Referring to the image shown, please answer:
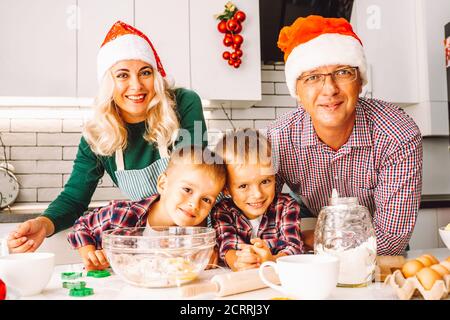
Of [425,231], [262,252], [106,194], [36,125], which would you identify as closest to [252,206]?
[262,252]

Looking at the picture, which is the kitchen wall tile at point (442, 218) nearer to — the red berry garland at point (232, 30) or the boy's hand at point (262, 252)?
the red berry garland at point (232, 30)

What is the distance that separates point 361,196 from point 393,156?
0.19 metres

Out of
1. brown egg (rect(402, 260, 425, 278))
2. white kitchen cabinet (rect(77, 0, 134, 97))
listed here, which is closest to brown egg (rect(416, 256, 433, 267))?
brown egg (rect(402, 260, 425, 278))

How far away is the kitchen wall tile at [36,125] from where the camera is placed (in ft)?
8.80

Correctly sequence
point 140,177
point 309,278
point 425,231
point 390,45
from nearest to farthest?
point 309,278, point 140,177, point 425,231, point 390,45

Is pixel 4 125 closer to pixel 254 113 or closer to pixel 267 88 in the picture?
pixel 254 113

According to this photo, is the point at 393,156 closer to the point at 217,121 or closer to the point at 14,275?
the point at 14,275

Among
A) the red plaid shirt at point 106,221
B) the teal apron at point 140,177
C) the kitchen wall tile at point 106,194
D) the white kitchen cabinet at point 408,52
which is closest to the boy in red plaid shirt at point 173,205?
the red plaid shirt at point 106,221

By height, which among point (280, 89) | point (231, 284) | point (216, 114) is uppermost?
point (280, 89)

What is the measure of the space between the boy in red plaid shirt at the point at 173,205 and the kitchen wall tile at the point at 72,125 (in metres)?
1.63

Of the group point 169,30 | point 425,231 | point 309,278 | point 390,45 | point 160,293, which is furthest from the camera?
point 390,45

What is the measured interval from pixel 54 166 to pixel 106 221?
1651mm

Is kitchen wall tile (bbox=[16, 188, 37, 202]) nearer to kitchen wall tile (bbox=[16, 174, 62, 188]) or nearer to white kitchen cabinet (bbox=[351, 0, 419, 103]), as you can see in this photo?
kitchen wall tile (bbox=[16, 174, 62, 188])

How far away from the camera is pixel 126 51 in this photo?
1540 millimetres
